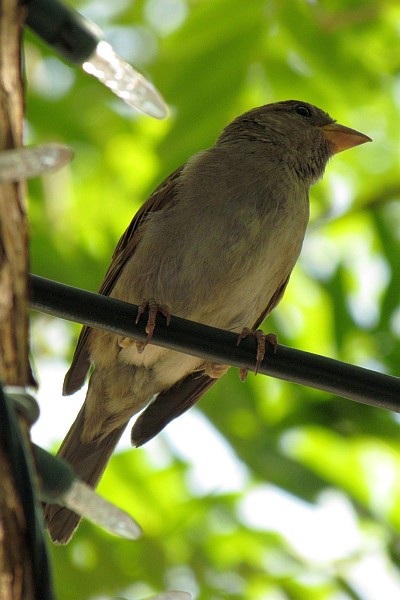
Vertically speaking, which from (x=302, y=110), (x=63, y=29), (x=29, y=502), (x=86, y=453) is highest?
(x=302, y=110)

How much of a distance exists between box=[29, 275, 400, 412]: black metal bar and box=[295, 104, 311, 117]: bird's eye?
11.5 ft

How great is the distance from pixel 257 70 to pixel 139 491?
2456mm

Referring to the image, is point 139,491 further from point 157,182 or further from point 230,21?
point 230,21

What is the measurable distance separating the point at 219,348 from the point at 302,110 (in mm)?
3696

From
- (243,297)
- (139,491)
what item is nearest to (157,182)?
(243,297)

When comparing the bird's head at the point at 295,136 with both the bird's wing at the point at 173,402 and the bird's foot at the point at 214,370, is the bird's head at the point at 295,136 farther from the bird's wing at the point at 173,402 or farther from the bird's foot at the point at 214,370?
the bird's foot at the point at 214,370

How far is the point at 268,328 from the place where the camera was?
4.99 metres

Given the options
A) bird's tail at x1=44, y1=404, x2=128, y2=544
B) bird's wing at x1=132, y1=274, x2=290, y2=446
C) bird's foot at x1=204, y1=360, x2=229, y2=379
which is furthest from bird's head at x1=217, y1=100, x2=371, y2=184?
bird's tail at x1=44, y1=404, x2=128, y2=544

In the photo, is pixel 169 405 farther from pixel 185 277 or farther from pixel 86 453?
pixel 185 277

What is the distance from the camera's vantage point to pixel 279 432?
16.0 ft

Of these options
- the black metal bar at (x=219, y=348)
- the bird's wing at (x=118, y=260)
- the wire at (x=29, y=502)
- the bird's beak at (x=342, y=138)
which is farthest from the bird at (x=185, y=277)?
the wire at (x=29, y=502)

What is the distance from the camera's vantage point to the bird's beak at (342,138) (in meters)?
5.97

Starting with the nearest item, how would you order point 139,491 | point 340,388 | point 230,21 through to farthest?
point 340,388 → point 230,21 → point 139,491

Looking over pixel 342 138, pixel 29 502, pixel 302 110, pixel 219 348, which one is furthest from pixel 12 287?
pixel 302 110
